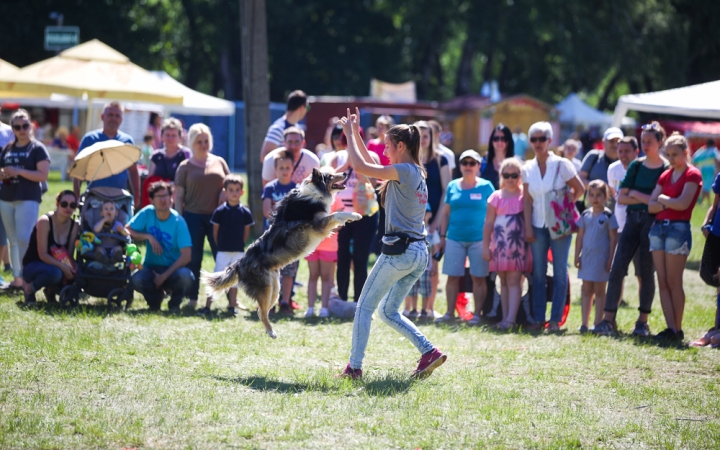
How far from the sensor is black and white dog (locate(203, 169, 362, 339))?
6551 millimetres

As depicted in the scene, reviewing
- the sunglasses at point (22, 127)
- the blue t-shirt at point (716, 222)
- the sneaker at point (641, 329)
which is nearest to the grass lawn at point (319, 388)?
the sneaker at point (641, 329)

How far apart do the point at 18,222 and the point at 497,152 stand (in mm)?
5741

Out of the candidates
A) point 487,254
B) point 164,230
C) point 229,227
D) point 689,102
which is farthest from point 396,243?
point 689,102

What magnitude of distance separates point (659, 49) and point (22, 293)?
30.9 meters

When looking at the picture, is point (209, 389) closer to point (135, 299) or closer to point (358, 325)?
point (358, 325)

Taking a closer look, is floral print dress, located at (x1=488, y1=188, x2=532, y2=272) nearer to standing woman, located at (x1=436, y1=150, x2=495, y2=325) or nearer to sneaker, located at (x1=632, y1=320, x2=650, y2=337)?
standing woman, located at (x1=436, y1=150, x2=495, y2=325)

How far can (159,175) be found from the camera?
32.0 feet

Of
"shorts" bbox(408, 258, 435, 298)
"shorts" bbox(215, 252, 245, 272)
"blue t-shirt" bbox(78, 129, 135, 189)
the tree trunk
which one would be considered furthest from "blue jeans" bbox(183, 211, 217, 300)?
the tree trunk

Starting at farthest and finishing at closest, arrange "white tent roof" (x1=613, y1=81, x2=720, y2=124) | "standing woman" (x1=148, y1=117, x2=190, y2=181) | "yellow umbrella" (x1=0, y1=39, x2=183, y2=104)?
"yellow umbrella" (x1=0, y1=39, x2=183, y2=104) < "standing woman" (x1=148, y1=117, x2=190, y2=181) < "white tent roof" (x1=613, y1=81, x2=720, y2=124)

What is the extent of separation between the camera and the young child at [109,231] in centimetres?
821

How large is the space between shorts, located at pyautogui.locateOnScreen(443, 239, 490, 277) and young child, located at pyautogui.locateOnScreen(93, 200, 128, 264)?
3.65m

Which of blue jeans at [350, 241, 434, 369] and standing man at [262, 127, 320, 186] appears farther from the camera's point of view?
standing man at [262, 127, 320, 186]

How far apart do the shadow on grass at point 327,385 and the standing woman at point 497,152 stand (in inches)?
154

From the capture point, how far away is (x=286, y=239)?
6609 millimetres
